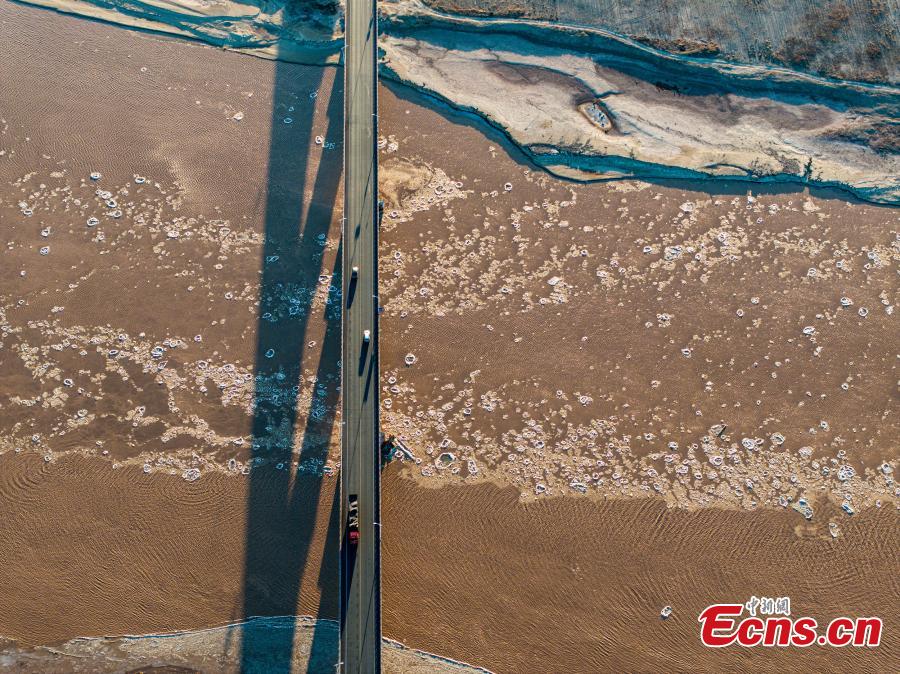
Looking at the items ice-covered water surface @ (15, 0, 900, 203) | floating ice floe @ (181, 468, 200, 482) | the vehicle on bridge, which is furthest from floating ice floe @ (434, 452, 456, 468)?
ice-covered water surface @ (15, 0, 900, 203)

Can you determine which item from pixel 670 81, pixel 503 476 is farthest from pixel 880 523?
pixel 670 81

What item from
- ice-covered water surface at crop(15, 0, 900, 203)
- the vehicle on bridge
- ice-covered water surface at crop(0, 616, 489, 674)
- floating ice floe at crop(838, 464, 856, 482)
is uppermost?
ice-covered water surface at crop(15, 0, 900, 203)

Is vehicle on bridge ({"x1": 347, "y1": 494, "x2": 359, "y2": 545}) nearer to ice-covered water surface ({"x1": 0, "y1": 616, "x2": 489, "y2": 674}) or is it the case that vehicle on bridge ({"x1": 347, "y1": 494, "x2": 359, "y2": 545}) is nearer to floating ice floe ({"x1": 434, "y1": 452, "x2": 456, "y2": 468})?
ice-covered water surface ({"x1": 0, "y1": 616, "x2": 489, "y2": 674})

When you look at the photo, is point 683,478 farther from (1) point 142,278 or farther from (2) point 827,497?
(1) point 142,278

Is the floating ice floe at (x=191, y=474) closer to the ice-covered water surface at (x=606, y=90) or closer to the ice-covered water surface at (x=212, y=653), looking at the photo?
the ice-covered water surface at (x=212, y=653)

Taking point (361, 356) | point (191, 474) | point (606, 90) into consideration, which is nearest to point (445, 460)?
point (361, 356)

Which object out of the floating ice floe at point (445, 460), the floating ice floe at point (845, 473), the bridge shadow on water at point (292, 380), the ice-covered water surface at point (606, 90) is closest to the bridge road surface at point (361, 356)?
the bridge shadow on water at point (292, 380)

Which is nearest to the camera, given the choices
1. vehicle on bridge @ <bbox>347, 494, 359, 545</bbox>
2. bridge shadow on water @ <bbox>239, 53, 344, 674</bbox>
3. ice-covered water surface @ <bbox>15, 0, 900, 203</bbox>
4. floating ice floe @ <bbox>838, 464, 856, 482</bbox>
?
vehicle on bridge @ <bbox>347, 494, 359, 545</bbox>
